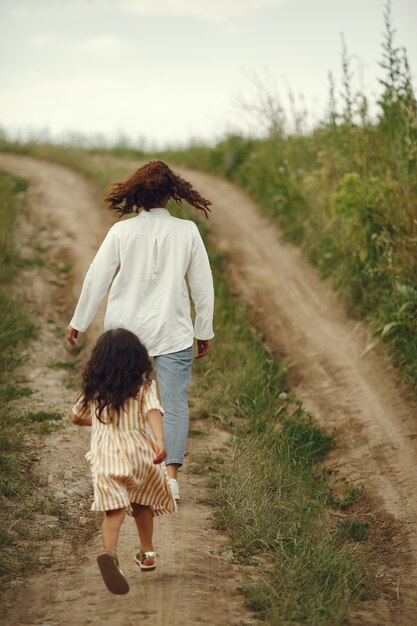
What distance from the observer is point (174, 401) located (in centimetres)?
467

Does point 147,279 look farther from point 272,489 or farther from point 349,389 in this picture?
point 349,389

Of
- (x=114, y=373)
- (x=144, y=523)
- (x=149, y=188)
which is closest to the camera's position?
(x=114, y=373)

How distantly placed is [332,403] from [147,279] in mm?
3097

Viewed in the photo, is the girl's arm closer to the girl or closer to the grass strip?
the girl

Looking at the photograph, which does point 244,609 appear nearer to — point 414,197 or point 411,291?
point 411,291

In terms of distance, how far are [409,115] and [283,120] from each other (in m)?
4.80

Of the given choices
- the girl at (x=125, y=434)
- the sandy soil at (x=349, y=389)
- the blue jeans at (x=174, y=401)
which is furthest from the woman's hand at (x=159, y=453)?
the sandy soil at (x=349, y=389)

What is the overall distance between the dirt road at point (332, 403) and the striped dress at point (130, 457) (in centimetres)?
46

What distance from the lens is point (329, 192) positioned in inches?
392

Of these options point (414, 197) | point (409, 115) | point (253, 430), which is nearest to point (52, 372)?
point (253, 430)

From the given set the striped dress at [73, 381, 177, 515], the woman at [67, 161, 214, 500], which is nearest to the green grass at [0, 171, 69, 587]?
the striped dress at [73, 381, 177, 515]

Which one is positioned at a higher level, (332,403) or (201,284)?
(201,284)

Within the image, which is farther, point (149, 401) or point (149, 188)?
point (149, 188)

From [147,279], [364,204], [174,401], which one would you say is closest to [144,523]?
[174,401]
